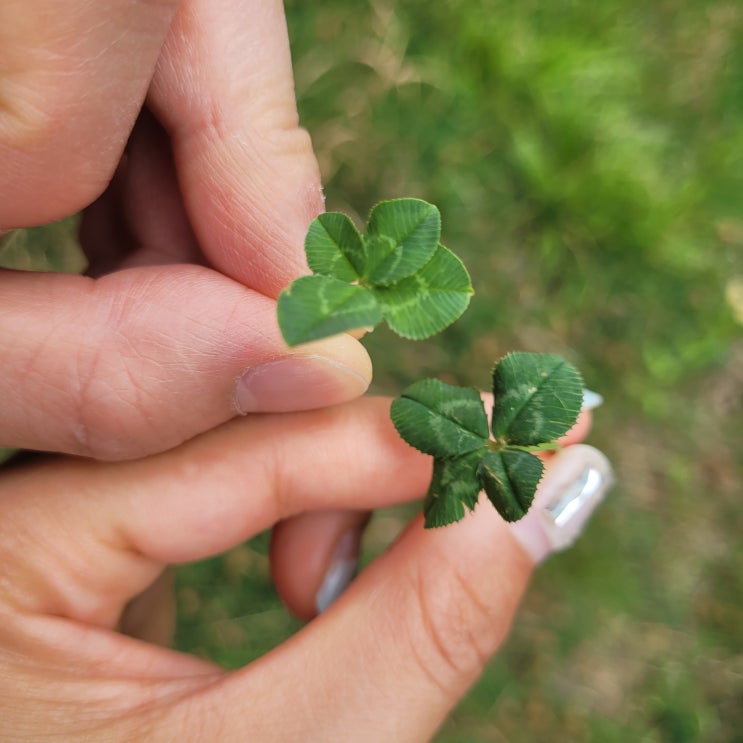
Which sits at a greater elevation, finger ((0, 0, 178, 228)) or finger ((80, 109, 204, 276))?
finger ((0, 0, 178, 228))

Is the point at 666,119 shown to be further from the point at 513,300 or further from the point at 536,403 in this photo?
the point at 536,403

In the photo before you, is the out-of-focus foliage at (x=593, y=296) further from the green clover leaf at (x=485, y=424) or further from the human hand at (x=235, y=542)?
the green clover leaf at (x=485, y=424)

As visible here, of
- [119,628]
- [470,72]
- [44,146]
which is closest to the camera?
[44,146]

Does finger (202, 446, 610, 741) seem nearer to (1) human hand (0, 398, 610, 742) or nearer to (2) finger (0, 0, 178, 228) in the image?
(1) human hand (0, 398, 610, 742)

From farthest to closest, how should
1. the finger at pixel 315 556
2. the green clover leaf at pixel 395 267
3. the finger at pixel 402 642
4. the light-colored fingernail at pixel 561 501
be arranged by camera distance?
the finger at pixel 315 556
the light-colored fingernail at pixel 561 501
the finger at pixel 402 642
the green clover leaf at pixel 395 267

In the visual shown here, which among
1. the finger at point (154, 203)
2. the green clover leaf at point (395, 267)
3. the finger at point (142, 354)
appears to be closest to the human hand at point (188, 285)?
the finger at point (142, 354)

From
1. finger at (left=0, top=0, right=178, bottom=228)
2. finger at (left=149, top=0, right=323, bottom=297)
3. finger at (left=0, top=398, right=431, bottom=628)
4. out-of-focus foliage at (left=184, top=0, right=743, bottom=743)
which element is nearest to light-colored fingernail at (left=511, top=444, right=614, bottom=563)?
finger at (left=0, top=398, right=431, bottom=628)

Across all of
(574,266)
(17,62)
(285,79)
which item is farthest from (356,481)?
(574,266)
